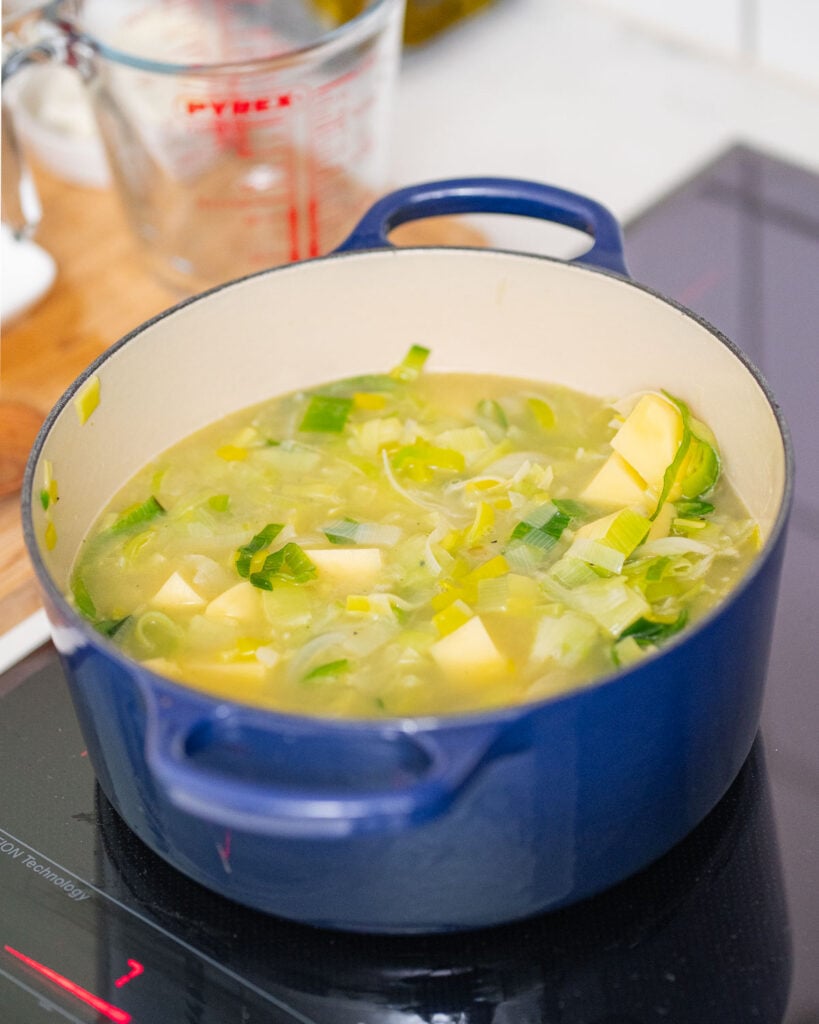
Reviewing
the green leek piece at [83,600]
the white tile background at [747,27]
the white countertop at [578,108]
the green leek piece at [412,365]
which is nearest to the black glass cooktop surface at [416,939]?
the green leek piece at [83,600]

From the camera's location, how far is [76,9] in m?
1.61

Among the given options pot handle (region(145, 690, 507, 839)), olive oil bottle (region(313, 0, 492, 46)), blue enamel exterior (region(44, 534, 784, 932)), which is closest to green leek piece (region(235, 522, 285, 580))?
blue enamel exterior (region(44, 534, 784, 932))

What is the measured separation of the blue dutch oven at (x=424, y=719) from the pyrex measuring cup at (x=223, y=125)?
1.07ft

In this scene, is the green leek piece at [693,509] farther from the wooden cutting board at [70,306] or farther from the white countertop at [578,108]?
the white countertop at [578,108]

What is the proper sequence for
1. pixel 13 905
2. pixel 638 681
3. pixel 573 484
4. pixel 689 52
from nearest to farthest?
1. pixel 638 681
2. pixel 13 905
3. pixel 573 484
4. pixel 689 52

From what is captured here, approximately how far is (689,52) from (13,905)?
1561mm

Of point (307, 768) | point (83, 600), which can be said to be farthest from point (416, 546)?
point (307, 768)

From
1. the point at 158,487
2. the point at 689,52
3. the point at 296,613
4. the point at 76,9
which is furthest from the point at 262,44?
Answer: the point at 296,613

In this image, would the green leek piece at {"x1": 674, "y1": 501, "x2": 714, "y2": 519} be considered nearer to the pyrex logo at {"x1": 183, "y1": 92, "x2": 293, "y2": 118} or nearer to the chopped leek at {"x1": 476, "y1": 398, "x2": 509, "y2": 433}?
the chopped leek at {"x1": 476, "y1": 398, "x2": 509, "y2": 433}

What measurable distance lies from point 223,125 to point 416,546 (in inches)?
25.9

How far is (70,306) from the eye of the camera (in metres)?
1.63

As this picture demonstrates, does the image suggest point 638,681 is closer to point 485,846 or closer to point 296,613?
point 485,846

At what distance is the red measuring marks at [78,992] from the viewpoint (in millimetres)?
949

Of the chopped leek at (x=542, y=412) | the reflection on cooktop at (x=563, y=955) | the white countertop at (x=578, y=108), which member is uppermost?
the chopped leek at (x=542, y=412)
